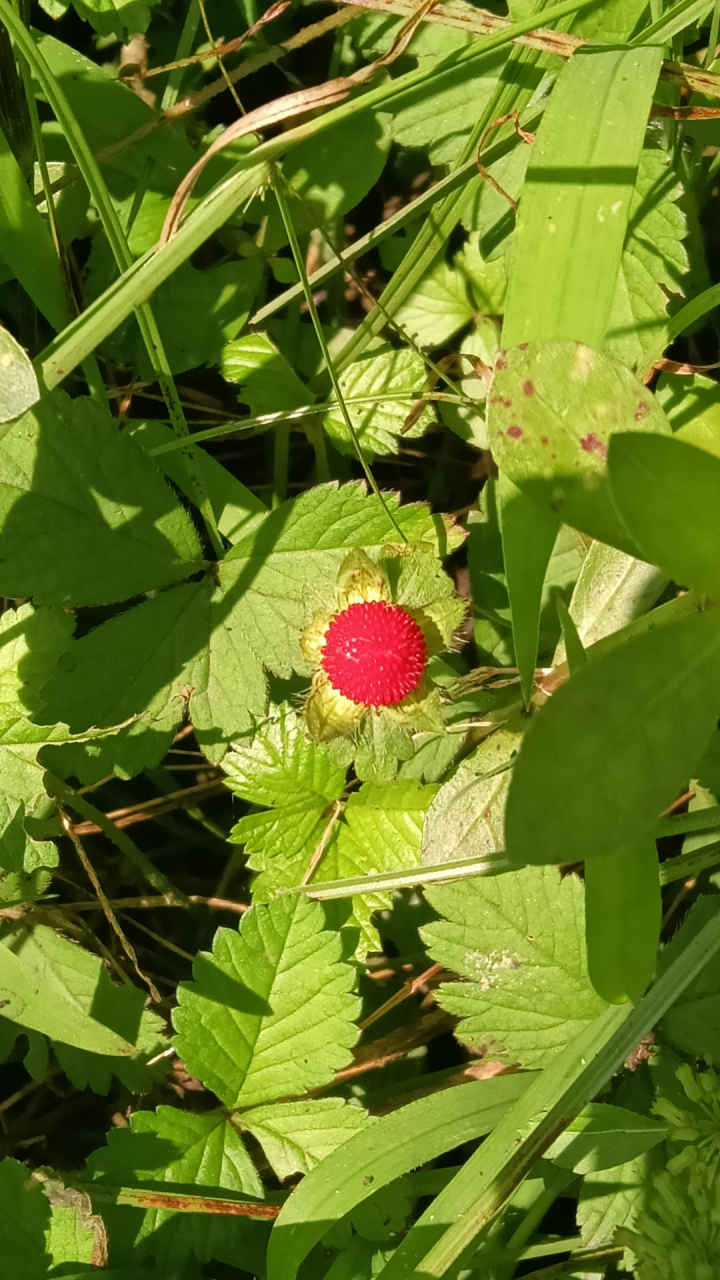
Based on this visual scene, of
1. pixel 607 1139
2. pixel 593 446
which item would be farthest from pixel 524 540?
pixel 607 1139

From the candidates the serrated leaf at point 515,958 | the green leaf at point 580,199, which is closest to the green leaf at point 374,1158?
the serrated leaf at point 515,958

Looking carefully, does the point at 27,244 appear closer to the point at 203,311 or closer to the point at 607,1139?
the point at 203,311

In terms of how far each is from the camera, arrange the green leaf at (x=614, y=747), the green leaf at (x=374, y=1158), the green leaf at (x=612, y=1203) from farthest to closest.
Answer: the green leaf at (x=612, y=1203)
the green leaf at (x=374, y=1158)
the green leaf at (x=614, y=747)

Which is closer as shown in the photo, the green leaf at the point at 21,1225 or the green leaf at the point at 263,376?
the green leaf at the point at 21,1225

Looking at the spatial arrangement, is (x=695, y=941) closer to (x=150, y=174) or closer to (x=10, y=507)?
(x=10, y=507)

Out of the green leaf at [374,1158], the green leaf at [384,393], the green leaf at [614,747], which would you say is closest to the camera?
the green leaf at [614,747]

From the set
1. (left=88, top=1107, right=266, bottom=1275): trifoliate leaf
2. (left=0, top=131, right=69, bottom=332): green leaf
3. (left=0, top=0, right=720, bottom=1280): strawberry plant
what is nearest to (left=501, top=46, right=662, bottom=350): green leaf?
(left=0, top=0, right=720, bottom=1280): strawberry plant

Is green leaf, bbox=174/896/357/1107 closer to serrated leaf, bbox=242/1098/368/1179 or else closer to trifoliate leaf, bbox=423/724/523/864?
serrated leaf, bbox=242/1098/368/1179

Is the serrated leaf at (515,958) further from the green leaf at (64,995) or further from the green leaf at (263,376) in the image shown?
the green leaf at (263,376)
